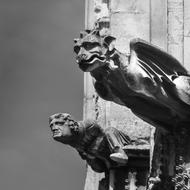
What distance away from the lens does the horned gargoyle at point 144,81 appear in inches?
1598

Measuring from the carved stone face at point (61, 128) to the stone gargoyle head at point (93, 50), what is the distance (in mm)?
2792

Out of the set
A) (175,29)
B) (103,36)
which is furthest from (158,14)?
(103,36)

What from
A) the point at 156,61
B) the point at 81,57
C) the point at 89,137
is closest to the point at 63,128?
the point at 89,137

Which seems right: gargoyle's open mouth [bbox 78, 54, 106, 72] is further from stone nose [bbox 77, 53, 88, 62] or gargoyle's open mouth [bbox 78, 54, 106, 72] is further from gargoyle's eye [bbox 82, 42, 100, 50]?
gargoyle's eye [bbox 82, 42, 100, 50]

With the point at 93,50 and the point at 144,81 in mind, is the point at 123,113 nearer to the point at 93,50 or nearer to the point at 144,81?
the point at 144,81

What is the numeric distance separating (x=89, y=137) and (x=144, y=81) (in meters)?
2.80

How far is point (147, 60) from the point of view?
135 ft

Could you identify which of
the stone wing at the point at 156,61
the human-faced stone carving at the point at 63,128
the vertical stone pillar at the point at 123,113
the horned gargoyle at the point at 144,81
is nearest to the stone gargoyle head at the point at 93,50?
the horned gargoyle at the point at 144,81

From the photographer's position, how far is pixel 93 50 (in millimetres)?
40469

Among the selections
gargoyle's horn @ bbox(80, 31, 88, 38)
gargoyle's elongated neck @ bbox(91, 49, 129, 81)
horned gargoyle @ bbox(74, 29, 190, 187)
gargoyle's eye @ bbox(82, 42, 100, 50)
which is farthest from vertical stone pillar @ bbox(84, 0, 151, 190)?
gargoyle's eye @ bbox(82, 42, 100, 50)

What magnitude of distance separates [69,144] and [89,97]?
2255 millimetres

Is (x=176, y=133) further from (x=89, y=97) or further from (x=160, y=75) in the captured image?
(x=89, y=97)

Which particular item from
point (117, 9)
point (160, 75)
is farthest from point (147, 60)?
point (117, 9)

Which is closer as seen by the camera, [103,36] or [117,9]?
[103,36]
